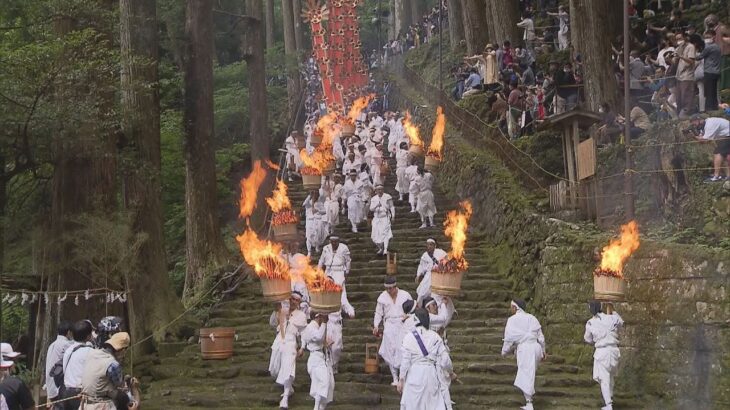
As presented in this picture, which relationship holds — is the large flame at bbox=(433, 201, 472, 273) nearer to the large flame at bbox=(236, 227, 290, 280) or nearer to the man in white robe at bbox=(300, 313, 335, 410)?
the man in white robe at bbox=(300, 313, 335, 410)

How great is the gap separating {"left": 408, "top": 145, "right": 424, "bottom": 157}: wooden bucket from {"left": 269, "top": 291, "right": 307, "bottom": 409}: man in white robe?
10.5 meters

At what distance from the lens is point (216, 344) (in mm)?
16578

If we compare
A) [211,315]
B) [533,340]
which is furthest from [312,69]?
[533,340]

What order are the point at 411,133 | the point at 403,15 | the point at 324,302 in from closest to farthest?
the point at 324,302 → the point at 411,133 → the point at 403,15

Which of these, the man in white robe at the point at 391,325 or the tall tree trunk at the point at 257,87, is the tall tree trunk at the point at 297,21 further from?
the man in white robe at the point at 391,325

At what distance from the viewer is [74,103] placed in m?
15.1

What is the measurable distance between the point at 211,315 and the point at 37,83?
6.19 m

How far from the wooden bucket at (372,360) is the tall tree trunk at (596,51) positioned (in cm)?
805

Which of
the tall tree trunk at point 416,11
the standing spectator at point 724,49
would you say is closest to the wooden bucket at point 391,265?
the standing spectator at point 724,49

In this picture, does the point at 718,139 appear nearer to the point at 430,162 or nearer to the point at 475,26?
the point at 430,162

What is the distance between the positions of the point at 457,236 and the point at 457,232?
126mm

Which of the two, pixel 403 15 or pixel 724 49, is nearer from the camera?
pixel 724 49

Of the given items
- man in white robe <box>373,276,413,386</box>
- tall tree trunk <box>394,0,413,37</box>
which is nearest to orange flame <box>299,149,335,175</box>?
man in white robe <box>373,276,413,386</box>

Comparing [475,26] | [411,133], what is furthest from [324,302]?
[475,26]
